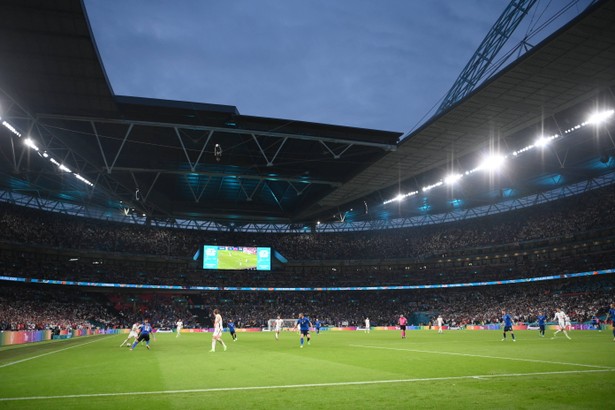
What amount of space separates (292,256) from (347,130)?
52.0m

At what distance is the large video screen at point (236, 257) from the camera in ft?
222

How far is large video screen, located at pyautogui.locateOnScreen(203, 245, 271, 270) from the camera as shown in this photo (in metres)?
67.8

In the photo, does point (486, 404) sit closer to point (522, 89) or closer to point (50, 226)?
point (522, 89)

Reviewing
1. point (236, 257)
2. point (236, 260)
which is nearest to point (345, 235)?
point (236, 257)

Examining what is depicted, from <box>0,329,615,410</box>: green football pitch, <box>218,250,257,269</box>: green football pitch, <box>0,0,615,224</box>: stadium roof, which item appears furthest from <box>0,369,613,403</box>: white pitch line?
<box>218,250,257,269</box>: green football pitch

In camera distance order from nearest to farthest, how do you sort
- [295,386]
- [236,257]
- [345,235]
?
[295,386] < [236,257] < [345,235]

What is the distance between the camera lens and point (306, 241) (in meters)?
85.3

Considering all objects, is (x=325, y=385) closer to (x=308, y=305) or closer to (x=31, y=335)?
(x=31, y=335)

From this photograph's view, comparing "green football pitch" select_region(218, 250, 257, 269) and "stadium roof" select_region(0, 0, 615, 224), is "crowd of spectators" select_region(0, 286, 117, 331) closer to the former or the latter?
"stadium roof" select_region(0, 0, 615, 224)

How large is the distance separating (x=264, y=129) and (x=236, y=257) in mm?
39388

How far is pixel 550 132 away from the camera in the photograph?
3325 centimetres

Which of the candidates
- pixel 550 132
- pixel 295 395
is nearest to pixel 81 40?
pixel 295 395

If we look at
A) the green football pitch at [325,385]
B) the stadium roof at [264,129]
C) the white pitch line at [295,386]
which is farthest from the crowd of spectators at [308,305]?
the white pitch line at [295,386]

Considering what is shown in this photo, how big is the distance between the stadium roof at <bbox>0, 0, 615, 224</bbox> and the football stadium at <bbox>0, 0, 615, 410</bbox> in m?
0.17
